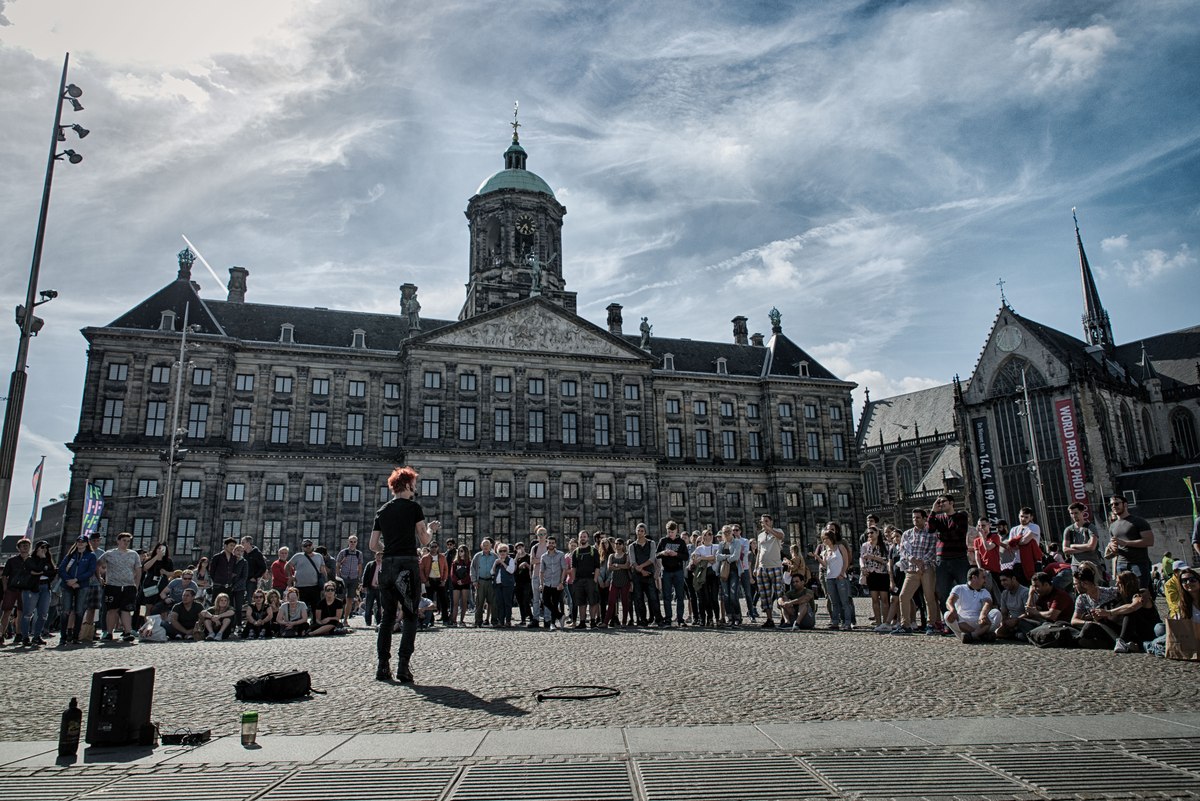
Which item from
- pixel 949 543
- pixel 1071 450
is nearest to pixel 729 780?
pixel 949 543

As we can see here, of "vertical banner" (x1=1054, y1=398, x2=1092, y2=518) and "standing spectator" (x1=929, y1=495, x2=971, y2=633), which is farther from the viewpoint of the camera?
"vertical banner" (x1=1054, y1=398, x2=1092, y2=518)

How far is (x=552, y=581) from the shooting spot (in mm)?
16625

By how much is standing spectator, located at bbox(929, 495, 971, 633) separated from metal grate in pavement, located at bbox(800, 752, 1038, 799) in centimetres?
893

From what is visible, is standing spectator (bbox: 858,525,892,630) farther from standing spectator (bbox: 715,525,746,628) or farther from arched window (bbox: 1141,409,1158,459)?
arched window (bbox: 1141,409,1158,459)

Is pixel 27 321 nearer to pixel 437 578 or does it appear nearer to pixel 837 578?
pixel 437 578

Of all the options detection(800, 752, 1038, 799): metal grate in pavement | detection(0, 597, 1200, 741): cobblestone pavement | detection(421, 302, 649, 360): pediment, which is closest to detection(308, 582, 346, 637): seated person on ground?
detection(0, 597, 1200, 741): cobblestone pavement

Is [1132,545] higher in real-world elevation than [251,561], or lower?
lower

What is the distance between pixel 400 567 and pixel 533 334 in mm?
38889

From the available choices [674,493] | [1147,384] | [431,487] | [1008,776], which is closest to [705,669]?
[1008,776]

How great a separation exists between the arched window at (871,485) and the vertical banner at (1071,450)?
64.3ft

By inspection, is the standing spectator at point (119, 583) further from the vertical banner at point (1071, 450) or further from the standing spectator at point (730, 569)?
the vertical banner at point (1071, 450)

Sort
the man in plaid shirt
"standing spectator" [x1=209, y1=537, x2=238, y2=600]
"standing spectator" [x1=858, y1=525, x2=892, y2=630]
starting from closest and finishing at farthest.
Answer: the man in plaid shirt < "standing spectator" [x1=858, y1=525, x2=892, y2=630] < "standing spectator" [x1=209, y1=537, x2=238, y2=600]

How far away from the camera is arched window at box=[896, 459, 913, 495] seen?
6812 centimetres

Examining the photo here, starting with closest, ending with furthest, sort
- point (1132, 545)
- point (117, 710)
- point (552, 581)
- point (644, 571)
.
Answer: point (117, 710), point (1132, 545), point (644, 571), point (552, 581)
